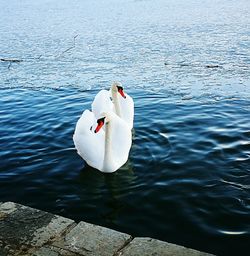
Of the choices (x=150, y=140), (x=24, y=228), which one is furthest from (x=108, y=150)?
(x=24, y=228)

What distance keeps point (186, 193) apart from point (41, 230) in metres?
2.95

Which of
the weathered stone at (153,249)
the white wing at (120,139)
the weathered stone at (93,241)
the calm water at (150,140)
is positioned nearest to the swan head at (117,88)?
the calm water at (150,140)

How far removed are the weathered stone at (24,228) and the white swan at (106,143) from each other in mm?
2434

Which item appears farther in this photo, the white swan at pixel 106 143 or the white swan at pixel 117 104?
the white swan at pixel 117 104

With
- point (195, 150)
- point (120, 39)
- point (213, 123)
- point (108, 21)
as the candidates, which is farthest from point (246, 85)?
point (108, 21)

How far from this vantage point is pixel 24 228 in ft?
19.0

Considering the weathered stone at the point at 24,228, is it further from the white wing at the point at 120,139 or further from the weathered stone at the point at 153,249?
the white wing at the point at 120,139

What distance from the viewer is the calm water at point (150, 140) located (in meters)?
6.84

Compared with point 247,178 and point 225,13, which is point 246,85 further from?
point 225,13

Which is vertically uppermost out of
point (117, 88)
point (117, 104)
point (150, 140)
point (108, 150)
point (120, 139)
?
point (117, 88)

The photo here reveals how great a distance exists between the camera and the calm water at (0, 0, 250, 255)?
6.84m

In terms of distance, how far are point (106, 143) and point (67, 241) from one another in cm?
331

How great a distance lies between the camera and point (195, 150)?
9.39 metres

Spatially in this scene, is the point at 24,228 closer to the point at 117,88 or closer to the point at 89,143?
the point at 89,143
